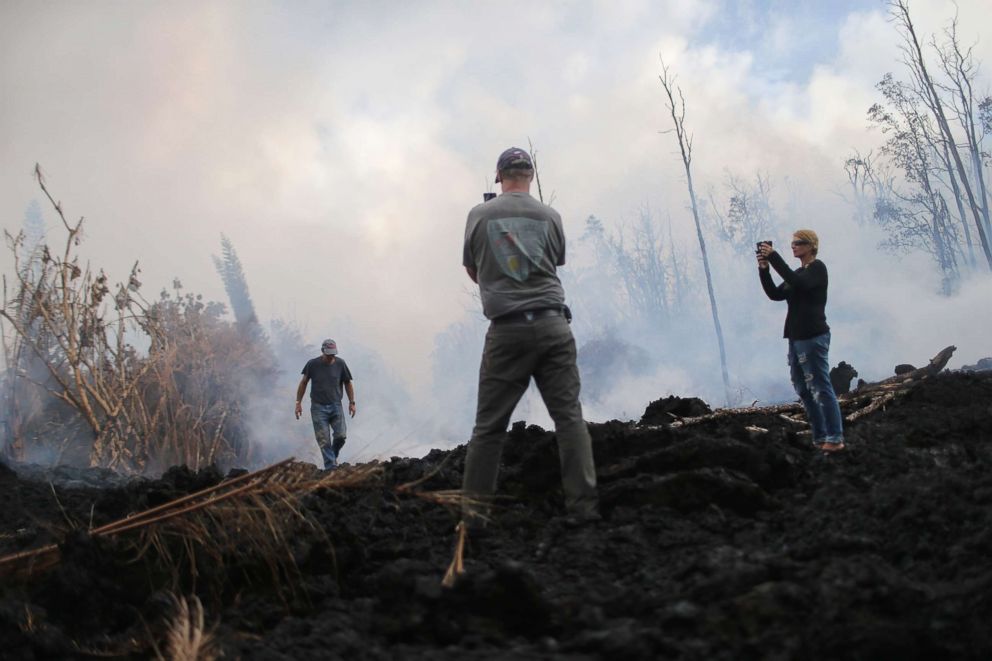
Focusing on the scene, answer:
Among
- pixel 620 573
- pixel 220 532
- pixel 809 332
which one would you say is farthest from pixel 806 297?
pixel 220 532

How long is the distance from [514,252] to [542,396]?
0.73 m

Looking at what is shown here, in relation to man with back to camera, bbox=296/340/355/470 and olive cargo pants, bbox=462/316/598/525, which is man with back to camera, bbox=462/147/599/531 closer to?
olive cargo pants, bbox=462/316/598/525

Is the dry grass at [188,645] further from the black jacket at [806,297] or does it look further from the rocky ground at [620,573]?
the black jacket at [806,297]

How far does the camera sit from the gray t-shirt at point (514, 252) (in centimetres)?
439

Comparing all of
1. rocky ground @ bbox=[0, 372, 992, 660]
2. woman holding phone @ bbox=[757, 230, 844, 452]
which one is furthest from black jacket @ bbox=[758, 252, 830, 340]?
rocky ground @ bbox=[0, 372, 992, 660]

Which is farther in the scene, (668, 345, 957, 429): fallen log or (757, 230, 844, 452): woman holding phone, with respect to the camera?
(668, 345, 957, 429): fallen log

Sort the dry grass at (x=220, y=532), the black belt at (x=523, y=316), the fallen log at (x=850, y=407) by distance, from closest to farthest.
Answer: the dry grass at (x=220, y=532)
the black belt at (x=523, y=316)
the fallen log at (x=850, y=407)

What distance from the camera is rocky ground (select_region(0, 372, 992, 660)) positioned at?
2.36 m

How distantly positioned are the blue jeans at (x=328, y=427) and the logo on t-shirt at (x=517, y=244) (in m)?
6.88

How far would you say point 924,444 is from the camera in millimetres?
5703

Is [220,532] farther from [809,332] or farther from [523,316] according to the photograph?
[809,332]

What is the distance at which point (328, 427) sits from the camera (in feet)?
36.1

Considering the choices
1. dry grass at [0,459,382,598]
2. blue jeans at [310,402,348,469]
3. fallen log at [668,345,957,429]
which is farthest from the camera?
blue jeans at [310,402,348,469]

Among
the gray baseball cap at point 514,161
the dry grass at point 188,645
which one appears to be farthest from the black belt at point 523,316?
the dry grass at point 188,645
